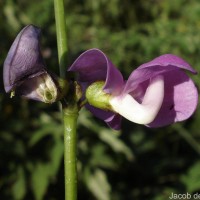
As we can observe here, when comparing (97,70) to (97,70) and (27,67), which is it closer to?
(97,70)

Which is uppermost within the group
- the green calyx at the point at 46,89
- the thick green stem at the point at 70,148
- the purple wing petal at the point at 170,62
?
the purple wing petal at the point at 170,62

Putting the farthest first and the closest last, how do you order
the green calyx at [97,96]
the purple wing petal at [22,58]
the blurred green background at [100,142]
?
the blurred green background at [100,142], the green calyx at [97,96], the purple wing petal at [22,58]

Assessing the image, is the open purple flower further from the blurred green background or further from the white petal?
the blurred green background

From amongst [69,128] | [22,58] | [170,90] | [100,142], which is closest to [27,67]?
[22,58]

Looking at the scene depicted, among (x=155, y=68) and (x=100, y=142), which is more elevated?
(x=155, y=68)

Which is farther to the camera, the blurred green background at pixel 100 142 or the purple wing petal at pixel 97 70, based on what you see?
the blurred green background at pixel 100 142

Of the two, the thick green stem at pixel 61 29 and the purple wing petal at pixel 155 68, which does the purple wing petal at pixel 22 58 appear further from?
the purple wing petal at pixel 155 68

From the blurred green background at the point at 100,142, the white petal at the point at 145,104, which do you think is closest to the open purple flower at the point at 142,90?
the white petal at the point at 145,104
